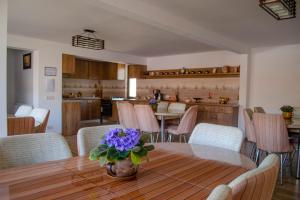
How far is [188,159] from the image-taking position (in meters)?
1.50

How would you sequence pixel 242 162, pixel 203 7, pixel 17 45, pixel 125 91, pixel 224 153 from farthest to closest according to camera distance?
1. pixel 125 91
2. pixel 17 45
3. pixel 203 7
4. pixel 224 153
5. pixel 242 162

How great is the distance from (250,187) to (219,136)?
1.23 m

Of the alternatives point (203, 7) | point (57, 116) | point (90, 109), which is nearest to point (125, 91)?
point (90, 109)

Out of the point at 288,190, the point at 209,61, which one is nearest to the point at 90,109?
the point at 209,61

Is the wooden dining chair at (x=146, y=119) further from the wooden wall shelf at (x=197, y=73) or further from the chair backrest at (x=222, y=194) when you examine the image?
the chair backrest at (x=222, y=194)

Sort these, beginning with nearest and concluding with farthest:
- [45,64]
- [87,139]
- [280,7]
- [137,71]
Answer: [87,139] < [280,7] < [45,64] < [137,71]

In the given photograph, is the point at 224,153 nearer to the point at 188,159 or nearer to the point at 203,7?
the point at 188,159

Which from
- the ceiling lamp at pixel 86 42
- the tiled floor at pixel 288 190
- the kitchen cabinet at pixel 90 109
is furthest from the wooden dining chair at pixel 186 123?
the kitchen cabinet at pixel 90 109

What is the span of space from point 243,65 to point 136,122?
3227mm

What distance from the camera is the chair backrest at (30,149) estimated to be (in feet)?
4.53

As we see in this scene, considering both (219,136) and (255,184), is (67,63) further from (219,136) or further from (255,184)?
(255,184)

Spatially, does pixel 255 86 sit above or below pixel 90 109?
→ above

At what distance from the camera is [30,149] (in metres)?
1.48

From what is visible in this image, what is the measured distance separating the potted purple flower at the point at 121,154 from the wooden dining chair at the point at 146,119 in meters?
3.12
